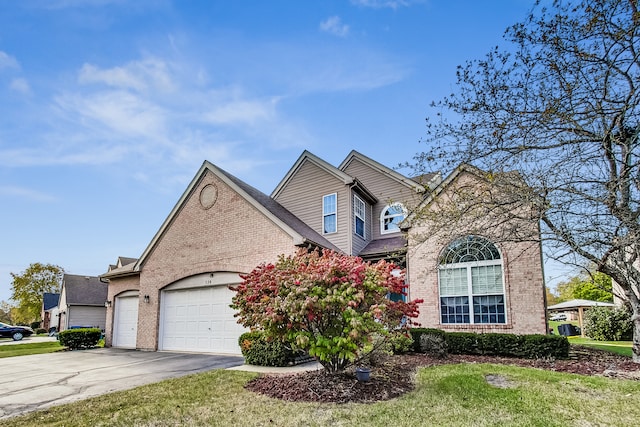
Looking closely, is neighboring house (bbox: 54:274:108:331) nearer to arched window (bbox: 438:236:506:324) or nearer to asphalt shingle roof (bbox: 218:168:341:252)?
asphalt shingle roof (bbox: 218:168:341:252)

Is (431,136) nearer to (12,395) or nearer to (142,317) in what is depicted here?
(12,395)

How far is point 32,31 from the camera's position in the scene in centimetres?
1098

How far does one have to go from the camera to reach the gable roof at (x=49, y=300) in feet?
153

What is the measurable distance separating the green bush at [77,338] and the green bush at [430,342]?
1504 cm

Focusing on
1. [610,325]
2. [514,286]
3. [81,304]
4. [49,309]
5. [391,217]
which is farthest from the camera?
[49,309]

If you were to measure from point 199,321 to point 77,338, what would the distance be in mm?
7003

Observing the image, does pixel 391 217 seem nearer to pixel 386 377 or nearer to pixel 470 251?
pixel 470 251

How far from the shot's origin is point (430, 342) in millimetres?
11336

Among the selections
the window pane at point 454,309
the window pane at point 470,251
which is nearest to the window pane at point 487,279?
the window pane at point 470,251

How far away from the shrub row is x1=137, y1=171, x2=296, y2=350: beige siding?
5.05 metres

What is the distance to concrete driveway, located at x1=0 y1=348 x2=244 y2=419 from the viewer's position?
741 centimetres

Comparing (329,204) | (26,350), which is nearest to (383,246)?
(329,204)

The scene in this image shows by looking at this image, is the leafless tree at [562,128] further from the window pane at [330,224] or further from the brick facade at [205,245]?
the window pane at [330,224]

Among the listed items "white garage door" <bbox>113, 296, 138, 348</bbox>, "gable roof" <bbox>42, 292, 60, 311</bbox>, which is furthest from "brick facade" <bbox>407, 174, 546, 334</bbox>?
"gable roof" <bbox>42, 292, 60, 311</bbox>
